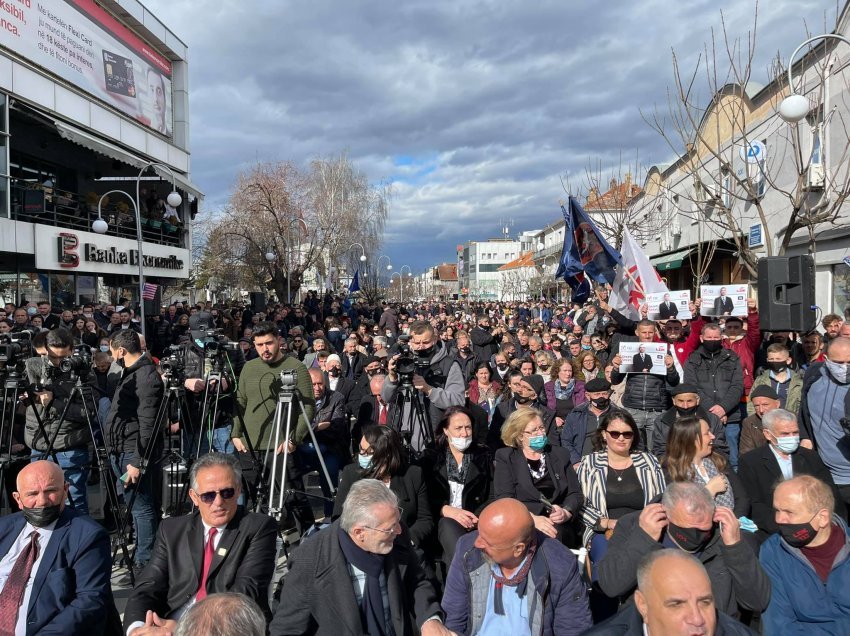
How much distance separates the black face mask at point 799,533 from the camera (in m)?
3.30

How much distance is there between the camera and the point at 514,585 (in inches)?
128

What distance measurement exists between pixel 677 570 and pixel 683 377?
540 centimetres

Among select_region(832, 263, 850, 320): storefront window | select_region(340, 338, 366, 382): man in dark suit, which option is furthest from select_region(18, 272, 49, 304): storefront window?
select_region(832, 263, 850, 320): storefront window

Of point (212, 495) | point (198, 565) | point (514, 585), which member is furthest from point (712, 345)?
point (198, 565)

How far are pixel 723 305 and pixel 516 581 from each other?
233 inches

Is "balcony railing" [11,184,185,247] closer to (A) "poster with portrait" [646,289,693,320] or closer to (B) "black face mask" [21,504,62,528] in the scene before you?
(A) "poster with portrait" [646,289,693,320]

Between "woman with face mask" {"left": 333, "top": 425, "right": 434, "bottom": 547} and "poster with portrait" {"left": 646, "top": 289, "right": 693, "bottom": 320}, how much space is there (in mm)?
5111

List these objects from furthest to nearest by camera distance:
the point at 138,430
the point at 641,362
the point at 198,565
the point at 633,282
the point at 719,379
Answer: the point at 633,282 → the point at 719,379 → the point at 641,362 → the point at 138,430 → the point at 198,565

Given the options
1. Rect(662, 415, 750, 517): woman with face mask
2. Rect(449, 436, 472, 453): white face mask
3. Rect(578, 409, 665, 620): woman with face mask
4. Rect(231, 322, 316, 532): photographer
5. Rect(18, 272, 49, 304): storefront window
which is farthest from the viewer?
Rect(18, 272, 49, 304): storefront window

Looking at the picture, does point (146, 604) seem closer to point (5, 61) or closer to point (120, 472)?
point (120, 472)

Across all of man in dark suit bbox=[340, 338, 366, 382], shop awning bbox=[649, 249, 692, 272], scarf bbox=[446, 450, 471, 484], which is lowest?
scarf bbox=[446, 450, 471, 484]

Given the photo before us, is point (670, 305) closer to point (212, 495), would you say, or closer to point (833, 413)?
point (833, 413)

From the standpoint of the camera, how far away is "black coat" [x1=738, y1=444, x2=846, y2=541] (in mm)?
4680

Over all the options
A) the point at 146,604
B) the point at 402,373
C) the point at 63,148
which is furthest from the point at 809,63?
the point at 63,148
